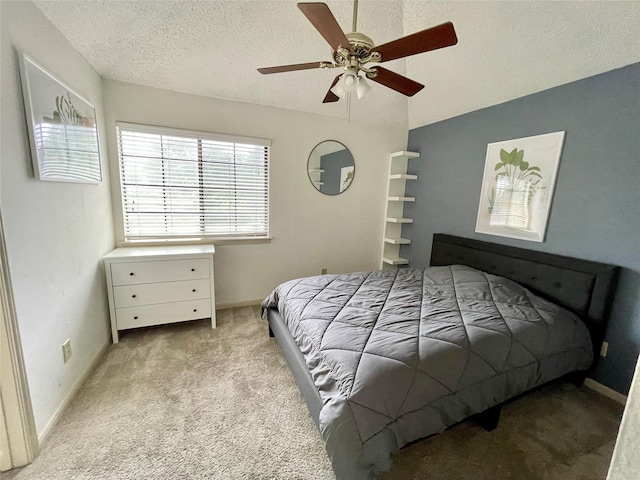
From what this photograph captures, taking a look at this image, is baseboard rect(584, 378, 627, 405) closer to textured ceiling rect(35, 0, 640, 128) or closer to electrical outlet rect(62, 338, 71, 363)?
textured ceiling rect(35, 0, 640, 128)

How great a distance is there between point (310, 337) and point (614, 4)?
8.64 ft

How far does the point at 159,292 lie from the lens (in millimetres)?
2441

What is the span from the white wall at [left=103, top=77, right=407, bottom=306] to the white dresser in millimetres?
480

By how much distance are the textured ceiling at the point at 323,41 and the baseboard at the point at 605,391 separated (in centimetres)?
229

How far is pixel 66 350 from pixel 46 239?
73cm

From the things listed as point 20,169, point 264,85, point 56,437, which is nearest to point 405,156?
point 264,85

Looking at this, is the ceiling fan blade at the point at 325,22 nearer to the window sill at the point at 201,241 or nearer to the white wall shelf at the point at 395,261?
the window sill at the point at 201,241

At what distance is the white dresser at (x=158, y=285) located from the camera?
2301 millimetres

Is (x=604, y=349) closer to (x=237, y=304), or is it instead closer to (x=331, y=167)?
(x=331, y=167)

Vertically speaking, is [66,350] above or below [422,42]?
below

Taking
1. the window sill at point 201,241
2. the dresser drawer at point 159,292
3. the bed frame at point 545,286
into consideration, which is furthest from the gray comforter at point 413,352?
the window sill at point 201,241

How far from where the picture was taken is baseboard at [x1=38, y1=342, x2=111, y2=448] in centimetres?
148

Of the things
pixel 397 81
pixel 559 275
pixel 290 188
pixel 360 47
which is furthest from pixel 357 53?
pixel 559 275

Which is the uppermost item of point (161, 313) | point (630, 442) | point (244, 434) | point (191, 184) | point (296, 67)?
point (296, 67)
